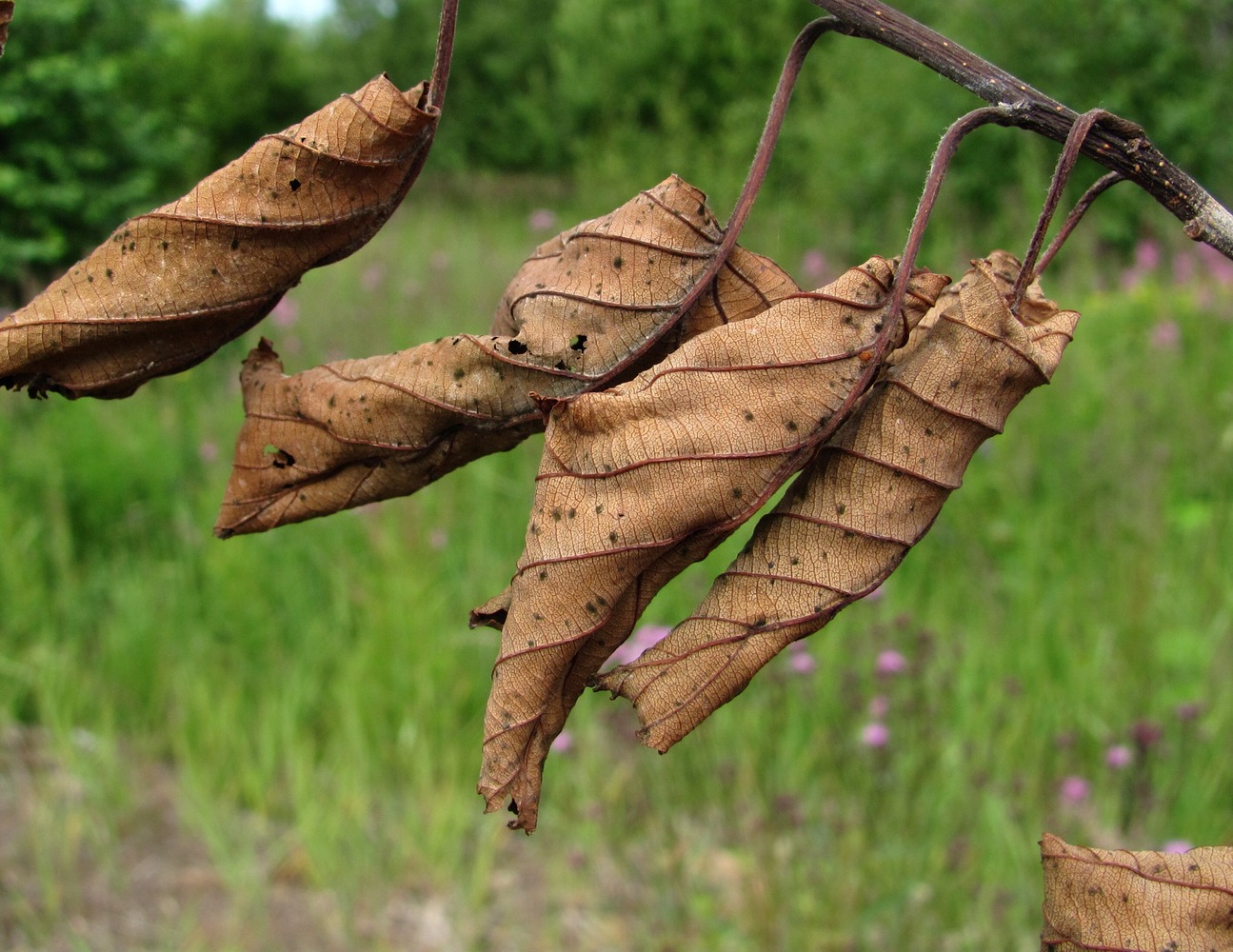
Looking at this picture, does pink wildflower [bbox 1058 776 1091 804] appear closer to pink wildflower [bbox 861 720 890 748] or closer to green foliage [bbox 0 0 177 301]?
pink wildflower [bbox 861 720 890 748]

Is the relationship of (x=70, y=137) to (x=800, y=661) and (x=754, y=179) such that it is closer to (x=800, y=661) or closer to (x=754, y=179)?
(x=800, y=661)

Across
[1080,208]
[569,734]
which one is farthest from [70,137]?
[1080,208]

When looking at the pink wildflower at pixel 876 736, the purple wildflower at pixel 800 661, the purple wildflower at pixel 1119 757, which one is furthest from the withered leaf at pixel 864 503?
the purple wildflower at pixel 1119 757

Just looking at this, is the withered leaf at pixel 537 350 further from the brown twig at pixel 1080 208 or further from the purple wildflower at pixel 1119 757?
the purple wildflower at pixel 1119 757

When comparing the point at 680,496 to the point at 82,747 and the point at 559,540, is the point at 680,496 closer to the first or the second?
the point at 559,540

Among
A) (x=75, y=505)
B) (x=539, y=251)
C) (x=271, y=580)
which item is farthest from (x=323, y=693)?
(x=539, y=251)

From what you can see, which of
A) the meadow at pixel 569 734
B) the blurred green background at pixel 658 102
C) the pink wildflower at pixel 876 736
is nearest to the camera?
the pink wildflower at pixel 876 736

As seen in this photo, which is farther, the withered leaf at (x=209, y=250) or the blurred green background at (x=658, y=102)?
the blurred green background at (x=658, y=102)
